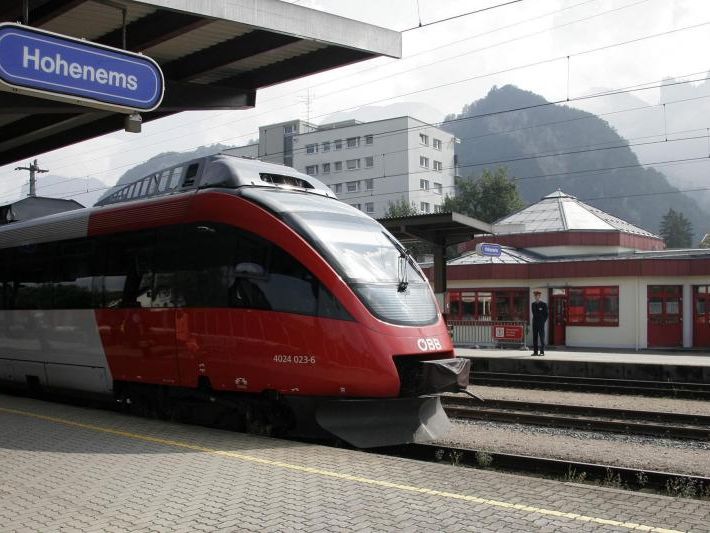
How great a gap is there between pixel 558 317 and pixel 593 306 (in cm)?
143

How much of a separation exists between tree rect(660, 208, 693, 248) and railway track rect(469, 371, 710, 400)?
4124 inches

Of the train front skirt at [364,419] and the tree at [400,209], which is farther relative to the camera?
the tree at [400,209]

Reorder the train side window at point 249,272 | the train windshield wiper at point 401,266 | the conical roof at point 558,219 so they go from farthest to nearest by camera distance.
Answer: the conical roof at point 558,219 → the train windshield wiper at point 401,266 → the train side window at point 249,272

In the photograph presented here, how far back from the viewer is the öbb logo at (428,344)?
330 inches

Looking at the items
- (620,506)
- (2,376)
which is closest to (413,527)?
(620,506)

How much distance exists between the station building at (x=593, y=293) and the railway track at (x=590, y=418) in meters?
15.3

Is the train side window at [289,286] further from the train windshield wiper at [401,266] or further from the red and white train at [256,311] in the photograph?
the train windshield wiper at [401,266]

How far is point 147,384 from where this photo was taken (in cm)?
1018

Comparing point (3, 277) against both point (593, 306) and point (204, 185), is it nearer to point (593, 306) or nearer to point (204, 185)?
point (204, 185)

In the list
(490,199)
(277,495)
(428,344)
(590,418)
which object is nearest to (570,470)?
(428,344)

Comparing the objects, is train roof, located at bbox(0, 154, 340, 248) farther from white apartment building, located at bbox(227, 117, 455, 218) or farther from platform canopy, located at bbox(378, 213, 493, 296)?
white apartment building, located at bbox(227, 117, 455, 218)

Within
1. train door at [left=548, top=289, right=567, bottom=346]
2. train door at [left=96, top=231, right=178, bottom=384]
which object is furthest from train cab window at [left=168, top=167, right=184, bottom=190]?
train door at [left=548, top=289, right=567, bottom=346]

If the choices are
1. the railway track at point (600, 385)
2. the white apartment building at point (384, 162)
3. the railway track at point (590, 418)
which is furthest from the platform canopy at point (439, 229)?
the white apartment building at point (384, 162)

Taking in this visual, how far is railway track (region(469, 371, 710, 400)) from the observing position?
15062mm
